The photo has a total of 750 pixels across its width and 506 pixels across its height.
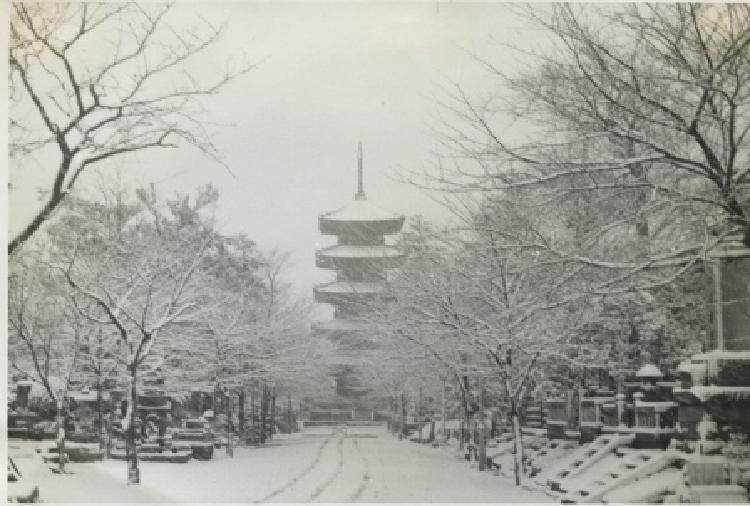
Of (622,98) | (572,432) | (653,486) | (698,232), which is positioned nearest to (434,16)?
(622,98)

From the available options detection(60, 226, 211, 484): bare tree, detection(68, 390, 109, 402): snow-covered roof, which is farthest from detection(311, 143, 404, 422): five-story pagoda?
detection(68, 390, 109, 402): snow-covered roof

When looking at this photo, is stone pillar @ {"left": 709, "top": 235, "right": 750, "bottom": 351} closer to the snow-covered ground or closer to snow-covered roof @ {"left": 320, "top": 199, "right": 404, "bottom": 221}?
the snow-covered ground

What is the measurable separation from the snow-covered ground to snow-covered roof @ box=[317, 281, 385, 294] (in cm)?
458

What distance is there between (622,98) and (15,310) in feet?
19.8

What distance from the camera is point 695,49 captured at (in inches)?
200

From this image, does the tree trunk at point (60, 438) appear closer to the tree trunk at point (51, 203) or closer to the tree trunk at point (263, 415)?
the tree trunk at point (51, 203)

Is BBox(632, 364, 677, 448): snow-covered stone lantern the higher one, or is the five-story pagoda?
the five-story pagoda

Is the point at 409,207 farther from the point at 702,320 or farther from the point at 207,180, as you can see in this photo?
the point at 702,320

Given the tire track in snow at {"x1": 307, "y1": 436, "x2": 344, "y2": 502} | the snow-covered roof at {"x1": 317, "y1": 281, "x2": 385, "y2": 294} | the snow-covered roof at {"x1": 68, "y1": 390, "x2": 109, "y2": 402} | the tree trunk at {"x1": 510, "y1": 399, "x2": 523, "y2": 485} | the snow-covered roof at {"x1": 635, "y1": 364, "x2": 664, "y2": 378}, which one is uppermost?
the snow-covered roof at {"x1": 317, "y1": 281, "x2": 385, "y2": 294}

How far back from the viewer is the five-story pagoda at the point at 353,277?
8.60 m

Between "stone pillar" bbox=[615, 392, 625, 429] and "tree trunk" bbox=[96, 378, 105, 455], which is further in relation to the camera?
"stone pillar" bbox=[615, 392, 625, 429]

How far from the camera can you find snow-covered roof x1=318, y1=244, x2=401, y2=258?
1128 cm

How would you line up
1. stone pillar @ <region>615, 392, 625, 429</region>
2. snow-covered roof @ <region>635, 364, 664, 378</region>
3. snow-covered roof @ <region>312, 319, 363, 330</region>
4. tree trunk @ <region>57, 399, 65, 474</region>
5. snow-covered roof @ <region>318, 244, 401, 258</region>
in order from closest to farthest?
tree trunk @ <region>57, 399, 65, 474</region>
snow-covered roof @ <region>635, 364, 664, 378</region>
stone pillar @ <region>615, 392, 625, 429</region>
snow-covered roof @ <region>318, 244, 401, 258</region>
snow-covered roof @ <region>312, 319, 363, 330</region>

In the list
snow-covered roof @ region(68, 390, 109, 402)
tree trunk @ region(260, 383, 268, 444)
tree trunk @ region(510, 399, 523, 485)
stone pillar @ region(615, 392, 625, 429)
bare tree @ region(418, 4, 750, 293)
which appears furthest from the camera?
tree trunk @ region(260, 383, 268, 444)
